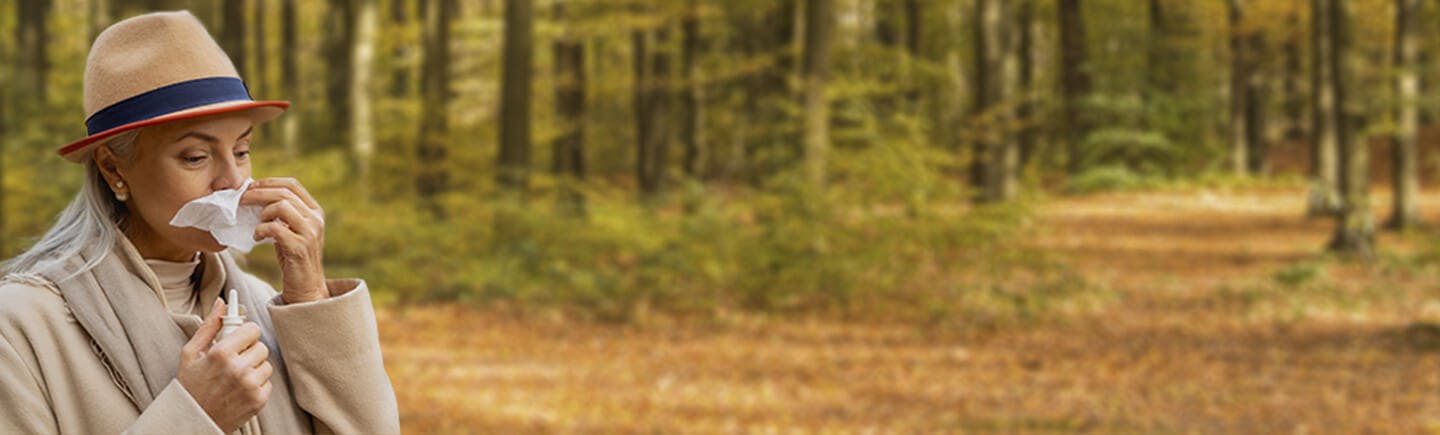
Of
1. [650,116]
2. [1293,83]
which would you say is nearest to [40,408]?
[650,116]

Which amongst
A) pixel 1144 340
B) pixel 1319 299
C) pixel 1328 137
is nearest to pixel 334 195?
pixel 1144 340

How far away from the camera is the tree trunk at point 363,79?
61.1ft

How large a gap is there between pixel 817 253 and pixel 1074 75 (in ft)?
52.6

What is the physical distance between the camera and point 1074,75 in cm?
2723

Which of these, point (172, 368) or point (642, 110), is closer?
point (172, 368)

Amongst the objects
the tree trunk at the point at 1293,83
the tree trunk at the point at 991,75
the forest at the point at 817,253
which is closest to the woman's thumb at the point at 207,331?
the forest at the point at 817,253

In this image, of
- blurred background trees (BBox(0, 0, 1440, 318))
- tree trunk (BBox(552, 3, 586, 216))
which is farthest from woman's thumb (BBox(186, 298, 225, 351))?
tree trunk (BBox(552, 3, 586, 216))

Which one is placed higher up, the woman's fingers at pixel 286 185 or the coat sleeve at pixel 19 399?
the woman's fingers at pixel 286 185

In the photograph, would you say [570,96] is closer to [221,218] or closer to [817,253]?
[817,253]

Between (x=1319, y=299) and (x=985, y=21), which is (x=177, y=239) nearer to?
(x=1319, y=299)

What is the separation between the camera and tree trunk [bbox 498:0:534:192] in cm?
1545

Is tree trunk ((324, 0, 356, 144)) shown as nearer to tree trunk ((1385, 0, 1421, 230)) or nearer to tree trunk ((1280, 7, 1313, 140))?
tree trunk ((1385, 0, 1421, 230))

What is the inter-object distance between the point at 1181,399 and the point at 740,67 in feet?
33.3

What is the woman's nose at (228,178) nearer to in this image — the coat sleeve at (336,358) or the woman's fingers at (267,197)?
the woman's fingers at (267,197)
